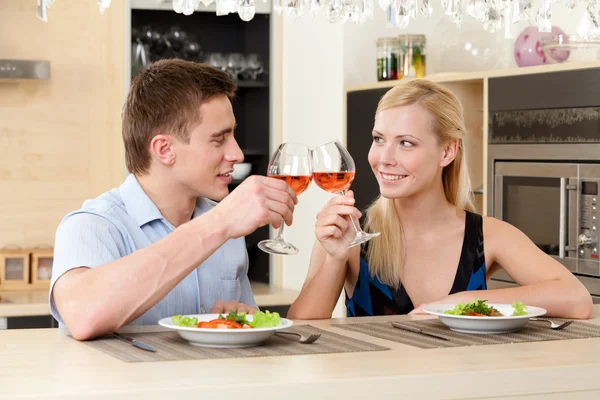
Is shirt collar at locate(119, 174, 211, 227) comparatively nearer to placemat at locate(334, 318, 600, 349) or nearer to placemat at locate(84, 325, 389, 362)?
placemat at locate(84, 325, 389, 362)

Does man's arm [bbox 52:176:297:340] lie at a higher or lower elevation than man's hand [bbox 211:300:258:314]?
higher

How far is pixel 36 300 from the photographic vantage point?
4020 mm

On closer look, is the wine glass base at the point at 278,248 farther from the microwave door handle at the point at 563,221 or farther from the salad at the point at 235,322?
the microwave door handle at the point at 563,221

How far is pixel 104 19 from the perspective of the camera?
442cm

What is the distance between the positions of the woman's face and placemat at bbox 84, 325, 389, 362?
2.56 feet

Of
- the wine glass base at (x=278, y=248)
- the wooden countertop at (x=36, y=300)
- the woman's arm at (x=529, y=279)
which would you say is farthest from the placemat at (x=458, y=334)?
the wooden countertop at (x=36, y=300)

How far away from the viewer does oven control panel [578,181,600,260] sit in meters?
3.38

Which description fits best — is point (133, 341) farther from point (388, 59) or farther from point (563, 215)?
point (388, 59)

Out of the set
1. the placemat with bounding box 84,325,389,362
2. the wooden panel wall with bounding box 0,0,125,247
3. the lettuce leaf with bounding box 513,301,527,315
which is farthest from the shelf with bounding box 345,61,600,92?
the placemat with bounding box 84,325,389,362

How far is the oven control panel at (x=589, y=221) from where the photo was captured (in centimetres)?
338

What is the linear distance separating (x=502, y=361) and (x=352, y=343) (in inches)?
12.0

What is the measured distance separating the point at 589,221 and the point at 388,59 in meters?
1.27

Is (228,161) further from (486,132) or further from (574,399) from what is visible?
(486,132)

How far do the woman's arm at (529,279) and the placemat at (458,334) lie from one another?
12cm
